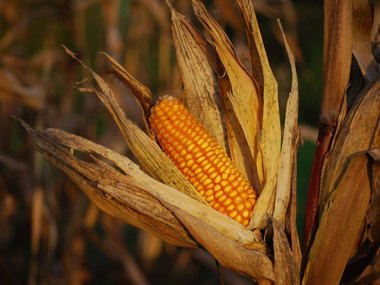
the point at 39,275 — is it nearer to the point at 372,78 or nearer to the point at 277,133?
the point at 277,133

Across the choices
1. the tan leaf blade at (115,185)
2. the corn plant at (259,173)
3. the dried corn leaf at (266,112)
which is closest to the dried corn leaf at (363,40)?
the corn plant at (259,173)

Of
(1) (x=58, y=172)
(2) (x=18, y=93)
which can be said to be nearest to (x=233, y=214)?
(2) (x=18, y=93)

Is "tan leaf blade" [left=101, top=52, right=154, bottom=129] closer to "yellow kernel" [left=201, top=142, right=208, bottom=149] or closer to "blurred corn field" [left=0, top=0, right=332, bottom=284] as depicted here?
"yellow kernel" [left=201, top=142, right=208, bottom=149]

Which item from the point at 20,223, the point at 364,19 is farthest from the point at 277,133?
the point at 20,223

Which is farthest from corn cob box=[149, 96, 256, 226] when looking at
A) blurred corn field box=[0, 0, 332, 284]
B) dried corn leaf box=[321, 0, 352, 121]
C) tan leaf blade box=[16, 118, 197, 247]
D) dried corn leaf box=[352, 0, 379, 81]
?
blurred corn field box=[0, 0, 332, 284]

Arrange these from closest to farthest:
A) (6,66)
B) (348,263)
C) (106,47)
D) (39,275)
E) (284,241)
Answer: (284,241)
(348,263)
(39,275)
(106,47)
(6,66)
